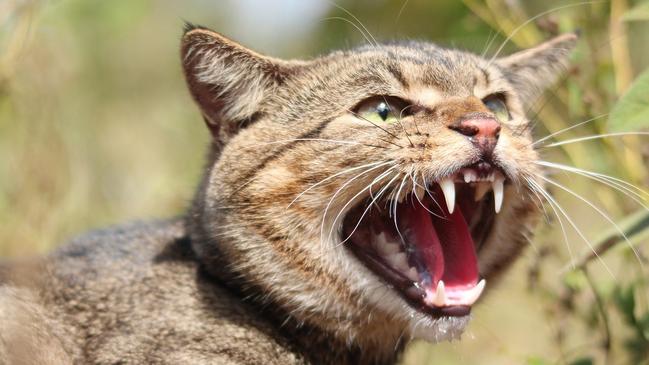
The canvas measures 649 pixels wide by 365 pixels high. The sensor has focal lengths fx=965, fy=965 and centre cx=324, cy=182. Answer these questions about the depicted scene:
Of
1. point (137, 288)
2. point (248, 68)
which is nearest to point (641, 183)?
point (248, 68)

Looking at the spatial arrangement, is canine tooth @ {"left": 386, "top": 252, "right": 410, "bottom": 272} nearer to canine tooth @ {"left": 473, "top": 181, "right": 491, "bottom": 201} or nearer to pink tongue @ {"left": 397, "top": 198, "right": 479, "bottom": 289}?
pink tongue @ {"left": 397, "top": 198, "right": 479, "bottom": 289}

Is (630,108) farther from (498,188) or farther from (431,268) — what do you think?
(431,268)

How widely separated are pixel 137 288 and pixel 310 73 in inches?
46.2

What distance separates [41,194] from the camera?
19.0ft

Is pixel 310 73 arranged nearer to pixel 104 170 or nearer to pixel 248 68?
pixel 248 68

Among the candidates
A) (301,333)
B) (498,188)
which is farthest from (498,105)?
(301,333)

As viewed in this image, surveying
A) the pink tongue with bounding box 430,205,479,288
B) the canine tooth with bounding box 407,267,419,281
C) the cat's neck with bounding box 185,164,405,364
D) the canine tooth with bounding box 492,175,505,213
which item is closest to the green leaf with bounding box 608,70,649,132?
the canine tooth with bounding box 492,175,505,213

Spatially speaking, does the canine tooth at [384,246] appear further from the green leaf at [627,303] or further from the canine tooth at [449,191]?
the green leaf at [627,303]

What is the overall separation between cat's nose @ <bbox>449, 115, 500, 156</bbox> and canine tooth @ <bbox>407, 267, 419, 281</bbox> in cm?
57

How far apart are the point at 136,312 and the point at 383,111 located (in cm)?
128

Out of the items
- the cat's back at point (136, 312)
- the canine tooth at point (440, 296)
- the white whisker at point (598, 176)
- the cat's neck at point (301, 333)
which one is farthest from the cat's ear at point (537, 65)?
the cat's back at point (136, 312)

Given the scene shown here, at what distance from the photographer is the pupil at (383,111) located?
390cm

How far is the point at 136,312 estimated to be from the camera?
3881mm

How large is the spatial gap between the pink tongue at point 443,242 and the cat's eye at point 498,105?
494 millimetres
